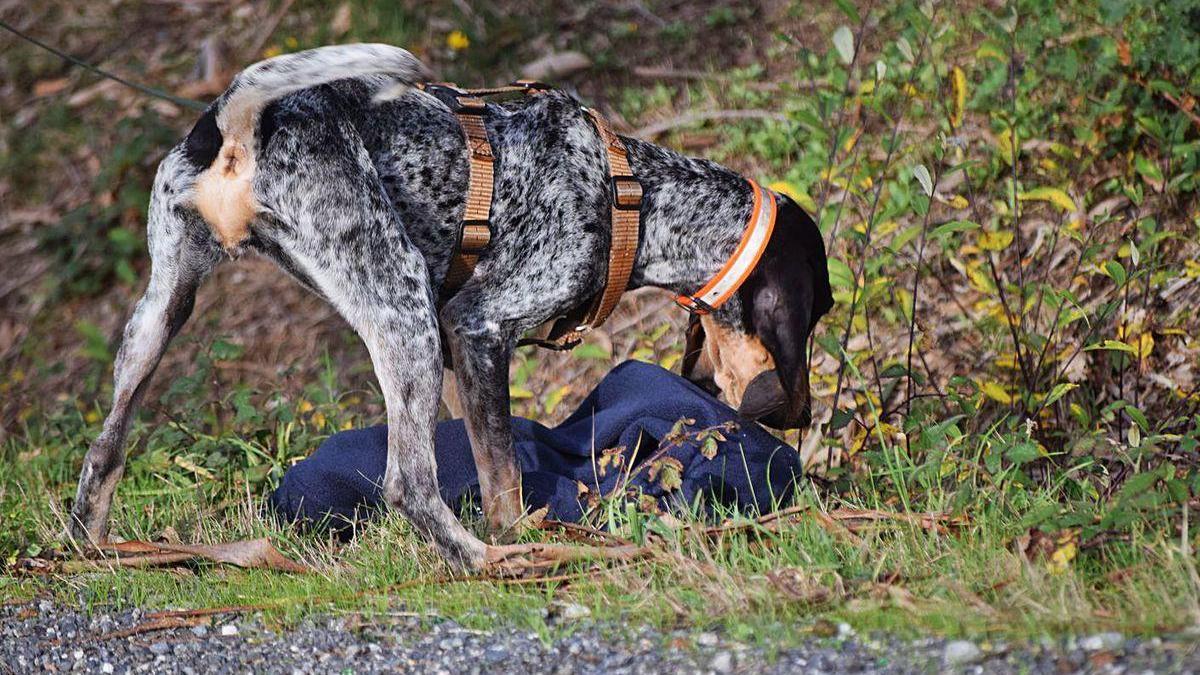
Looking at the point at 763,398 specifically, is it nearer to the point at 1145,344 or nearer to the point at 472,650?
the point at 472,650

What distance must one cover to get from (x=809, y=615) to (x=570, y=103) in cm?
205

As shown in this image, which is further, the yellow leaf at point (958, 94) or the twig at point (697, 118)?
the twig at point (697, 118)

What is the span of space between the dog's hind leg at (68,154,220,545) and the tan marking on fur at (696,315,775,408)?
1.67 m

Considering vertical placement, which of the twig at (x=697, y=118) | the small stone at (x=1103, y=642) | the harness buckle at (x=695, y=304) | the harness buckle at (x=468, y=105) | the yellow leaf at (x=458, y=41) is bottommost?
the small stone at (x=1103, y=642)

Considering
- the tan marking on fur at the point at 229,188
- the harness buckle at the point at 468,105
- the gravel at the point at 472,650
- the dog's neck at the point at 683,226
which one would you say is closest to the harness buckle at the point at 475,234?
the harness buckle at the point at 468,105

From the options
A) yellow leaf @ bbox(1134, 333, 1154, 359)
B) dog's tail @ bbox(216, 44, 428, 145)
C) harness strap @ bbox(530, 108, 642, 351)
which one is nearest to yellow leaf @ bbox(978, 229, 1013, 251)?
yellow leaf @ bbox(1134, 333, 1154, 359)

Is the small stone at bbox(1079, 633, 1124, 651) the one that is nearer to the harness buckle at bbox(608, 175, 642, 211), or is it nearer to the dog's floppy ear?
the dog's floppy ear

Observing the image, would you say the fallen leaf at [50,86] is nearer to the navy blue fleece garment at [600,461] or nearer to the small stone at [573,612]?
the navy blue fleece garment at [600,461]

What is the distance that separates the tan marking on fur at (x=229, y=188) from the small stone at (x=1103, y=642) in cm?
256

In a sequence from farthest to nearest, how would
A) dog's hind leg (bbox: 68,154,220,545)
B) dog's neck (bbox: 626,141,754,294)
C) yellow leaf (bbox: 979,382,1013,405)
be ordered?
yellow leaf (bbox: 979,382,1013,405)
dog's neck (bbox: 626,141,754,294)
dog's hind leg (bbox: 68,154,220,545)

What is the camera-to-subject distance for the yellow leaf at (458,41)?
8086mm

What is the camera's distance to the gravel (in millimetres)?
2730

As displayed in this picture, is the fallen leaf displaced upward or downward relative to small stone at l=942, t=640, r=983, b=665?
upward

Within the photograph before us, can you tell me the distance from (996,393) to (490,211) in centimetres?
199
